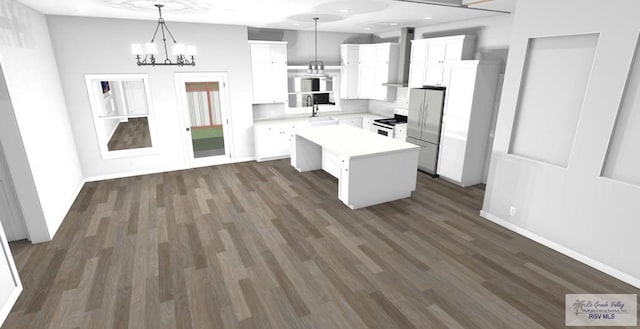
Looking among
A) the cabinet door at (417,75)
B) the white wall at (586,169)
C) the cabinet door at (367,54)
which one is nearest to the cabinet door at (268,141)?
the cabinet door at (367,54)

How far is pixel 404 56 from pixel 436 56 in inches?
47.0

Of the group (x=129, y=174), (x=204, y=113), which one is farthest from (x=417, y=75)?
(x=204, y=113)

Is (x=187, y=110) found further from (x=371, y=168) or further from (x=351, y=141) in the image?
(x=371, y=168)

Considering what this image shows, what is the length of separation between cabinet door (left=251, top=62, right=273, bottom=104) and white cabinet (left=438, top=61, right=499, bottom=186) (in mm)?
3686

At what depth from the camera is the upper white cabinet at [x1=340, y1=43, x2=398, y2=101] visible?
7156 millimetres

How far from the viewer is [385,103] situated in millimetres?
7914

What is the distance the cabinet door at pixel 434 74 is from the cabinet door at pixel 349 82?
7.48 feet

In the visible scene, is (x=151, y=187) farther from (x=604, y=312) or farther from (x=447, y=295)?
(x=604, y=312)

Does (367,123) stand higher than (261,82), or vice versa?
(261,82)

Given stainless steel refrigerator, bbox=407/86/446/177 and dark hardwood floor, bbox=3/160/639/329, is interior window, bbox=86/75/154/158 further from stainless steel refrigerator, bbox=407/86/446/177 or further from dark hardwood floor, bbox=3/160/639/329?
stainless steel refrigerator, bbox=407/86/446/177

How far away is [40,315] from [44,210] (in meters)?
1.65

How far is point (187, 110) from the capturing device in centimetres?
629

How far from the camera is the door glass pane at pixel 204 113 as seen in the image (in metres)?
8.97

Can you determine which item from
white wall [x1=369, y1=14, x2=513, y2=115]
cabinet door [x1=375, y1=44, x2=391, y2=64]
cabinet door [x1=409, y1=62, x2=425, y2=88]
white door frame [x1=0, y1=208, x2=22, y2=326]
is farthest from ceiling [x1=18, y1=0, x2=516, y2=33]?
white door frame [x1=0, y1=208, x2=22, y2=326]
